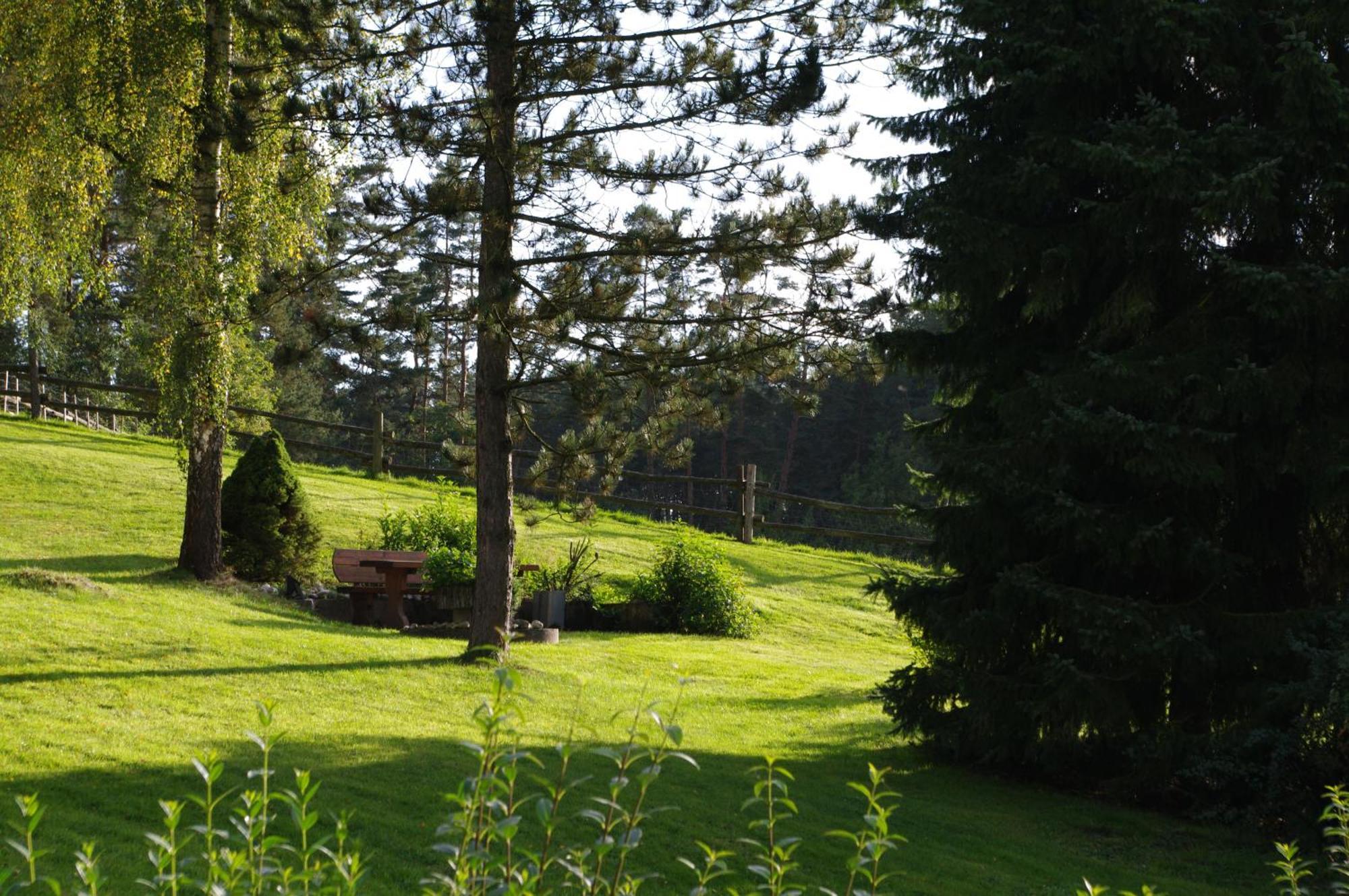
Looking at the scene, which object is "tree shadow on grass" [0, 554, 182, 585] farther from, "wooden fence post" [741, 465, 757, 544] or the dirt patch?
"wooden fence post" [741, 465, 757, 544]

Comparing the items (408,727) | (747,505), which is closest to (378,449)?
(747,505)

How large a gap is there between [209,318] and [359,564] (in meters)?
3.55

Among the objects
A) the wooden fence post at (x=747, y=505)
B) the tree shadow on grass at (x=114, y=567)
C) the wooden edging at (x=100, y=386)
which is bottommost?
the tree shadow on grass at (x=114, y=567)

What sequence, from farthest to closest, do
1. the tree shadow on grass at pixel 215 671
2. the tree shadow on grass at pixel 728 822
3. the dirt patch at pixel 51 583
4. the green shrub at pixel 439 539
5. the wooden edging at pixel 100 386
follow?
1. the wooden edging at pixel 100 386
2. the green shrub at pixel 439 539
3. the dirt patch at pixel 51 583
4. the tree shadow on grass at pixel 215 671
5. the tree shadow on grass at pixel 728 822

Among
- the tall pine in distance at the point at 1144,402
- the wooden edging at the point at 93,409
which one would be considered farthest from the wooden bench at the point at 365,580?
the wooden edging at the point at 93,409

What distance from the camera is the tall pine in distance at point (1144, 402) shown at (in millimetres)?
7598

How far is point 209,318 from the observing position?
11.0 meters

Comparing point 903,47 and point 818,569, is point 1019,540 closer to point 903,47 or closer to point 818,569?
point 903,47

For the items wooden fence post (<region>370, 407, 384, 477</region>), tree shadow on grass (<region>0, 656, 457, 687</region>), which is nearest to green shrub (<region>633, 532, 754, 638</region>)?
tree shadow on grass (<region>0, 656, 457, 687</region>)

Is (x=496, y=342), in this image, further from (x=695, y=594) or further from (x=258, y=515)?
(x=695, y=594)

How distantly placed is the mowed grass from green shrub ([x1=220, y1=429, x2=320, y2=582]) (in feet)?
2.74

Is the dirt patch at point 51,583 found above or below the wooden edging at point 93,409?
below

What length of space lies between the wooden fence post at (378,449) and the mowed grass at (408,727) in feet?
29.4

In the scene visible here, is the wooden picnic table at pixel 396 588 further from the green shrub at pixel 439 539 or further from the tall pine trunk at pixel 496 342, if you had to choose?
the tall pine trunk at pixel 496 342
